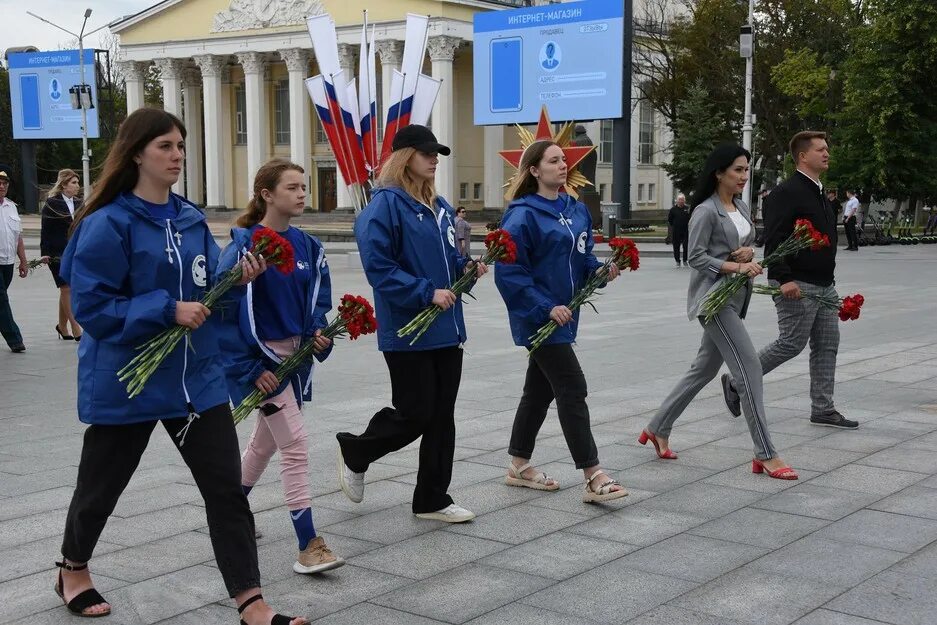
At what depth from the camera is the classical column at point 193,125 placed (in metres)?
74.6

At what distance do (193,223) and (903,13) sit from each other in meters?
38.6

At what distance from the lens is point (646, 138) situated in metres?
74.2

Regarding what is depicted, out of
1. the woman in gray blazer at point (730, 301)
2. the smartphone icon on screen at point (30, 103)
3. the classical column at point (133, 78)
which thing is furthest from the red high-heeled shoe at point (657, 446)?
the classical column at point (133, 78)

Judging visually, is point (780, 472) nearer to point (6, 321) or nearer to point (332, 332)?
point (332, 332)

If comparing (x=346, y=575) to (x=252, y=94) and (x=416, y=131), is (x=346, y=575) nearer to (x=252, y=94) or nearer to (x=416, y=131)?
(x=416, y=131)

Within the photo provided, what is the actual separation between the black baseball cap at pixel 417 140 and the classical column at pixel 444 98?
55.0m

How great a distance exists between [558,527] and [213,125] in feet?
221

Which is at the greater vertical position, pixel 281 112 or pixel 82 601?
pixel 281 112

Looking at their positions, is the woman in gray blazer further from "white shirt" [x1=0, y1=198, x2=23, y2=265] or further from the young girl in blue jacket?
"white shirt" [x1=0, y1=198, x2=23, y2=265]

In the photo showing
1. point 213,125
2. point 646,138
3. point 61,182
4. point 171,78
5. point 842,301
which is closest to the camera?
point 842,301

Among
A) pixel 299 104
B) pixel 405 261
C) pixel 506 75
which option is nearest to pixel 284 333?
pixel 405 261

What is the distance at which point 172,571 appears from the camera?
473 centimetres

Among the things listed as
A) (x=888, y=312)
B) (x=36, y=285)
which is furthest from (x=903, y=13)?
(x=36, y=285)

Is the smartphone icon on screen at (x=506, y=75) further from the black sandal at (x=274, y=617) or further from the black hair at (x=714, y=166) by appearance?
the black sandal at (x=274, y=617)
